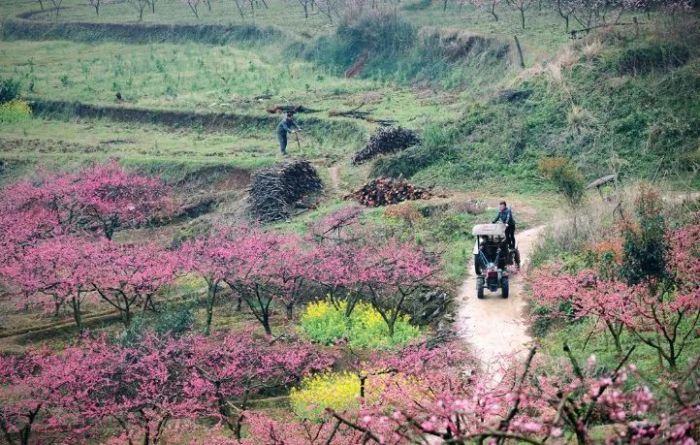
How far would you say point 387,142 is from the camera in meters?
35.5

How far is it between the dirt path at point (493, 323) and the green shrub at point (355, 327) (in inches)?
56.9

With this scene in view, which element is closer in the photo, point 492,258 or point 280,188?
point 492,258

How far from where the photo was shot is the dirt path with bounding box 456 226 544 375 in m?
18.4

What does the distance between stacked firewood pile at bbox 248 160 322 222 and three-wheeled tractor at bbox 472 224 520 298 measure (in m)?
11.6

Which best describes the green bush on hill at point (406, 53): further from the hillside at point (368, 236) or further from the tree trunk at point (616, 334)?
the tree trunk at point (616, 334)

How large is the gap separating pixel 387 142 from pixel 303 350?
681 inches

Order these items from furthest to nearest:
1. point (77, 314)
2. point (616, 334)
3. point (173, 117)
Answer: point (173, 117) < point (77, 314) < point (616, 334)

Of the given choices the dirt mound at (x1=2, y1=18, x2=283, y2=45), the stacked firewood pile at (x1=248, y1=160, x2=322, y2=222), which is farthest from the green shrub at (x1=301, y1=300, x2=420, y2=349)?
the dirt mound at (x1=2, y1=18, x2=283, y2=45)

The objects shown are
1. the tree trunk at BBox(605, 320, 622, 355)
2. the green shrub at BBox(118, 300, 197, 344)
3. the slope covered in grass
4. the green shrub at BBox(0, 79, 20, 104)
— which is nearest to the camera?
the tree trunk at BBox(605, 320, 622, 355)

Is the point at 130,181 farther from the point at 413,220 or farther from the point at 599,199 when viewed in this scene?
the point at 599,199

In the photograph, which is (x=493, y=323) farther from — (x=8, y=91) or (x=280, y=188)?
(x=8, y=91)

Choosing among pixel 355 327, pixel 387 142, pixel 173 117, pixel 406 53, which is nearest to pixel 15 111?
pixel 173 117

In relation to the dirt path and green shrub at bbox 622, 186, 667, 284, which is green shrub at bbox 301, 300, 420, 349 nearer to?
the dirt path

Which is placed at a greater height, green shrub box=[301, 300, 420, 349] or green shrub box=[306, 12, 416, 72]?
green shrub box=[306, 12, 416, 72]
